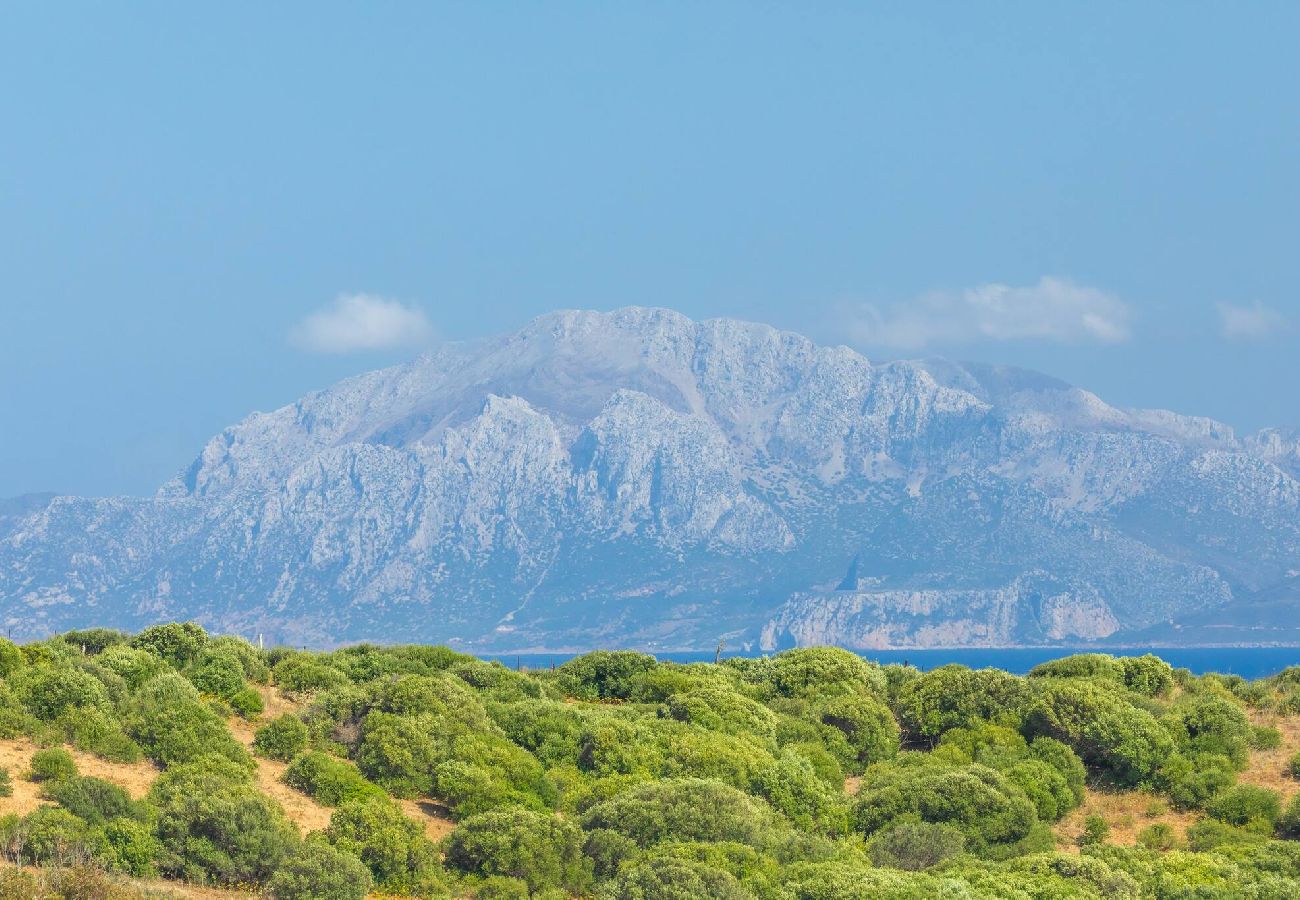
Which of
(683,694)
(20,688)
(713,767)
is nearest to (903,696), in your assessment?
(683,694)

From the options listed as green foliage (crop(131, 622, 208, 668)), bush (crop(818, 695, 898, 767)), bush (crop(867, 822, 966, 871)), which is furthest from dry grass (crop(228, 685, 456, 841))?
bush (crop(818, 695, 898, 767))

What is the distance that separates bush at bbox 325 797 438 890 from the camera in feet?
145

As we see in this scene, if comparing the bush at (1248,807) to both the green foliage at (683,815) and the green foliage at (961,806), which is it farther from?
the green foliage at (683,815)

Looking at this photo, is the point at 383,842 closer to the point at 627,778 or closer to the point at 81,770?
the point at 81,770

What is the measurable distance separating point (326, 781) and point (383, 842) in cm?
580

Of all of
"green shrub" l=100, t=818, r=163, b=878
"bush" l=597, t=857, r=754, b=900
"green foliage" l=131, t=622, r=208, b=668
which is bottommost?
"bush" l=597, t=857, r=754, b=900

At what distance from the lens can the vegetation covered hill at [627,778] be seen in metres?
42.3

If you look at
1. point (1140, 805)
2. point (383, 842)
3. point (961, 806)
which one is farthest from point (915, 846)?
point (383, 842)

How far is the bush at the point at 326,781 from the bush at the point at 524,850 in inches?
176

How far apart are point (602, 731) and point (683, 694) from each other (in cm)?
749

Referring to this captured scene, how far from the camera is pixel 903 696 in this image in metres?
65.2

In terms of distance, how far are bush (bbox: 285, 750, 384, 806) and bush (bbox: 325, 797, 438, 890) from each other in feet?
9.73

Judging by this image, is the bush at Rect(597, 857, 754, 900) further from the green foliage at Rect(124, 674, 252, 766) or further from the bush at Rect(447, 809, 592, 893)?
the green foliage at Rect(124, 674, 252, 766)

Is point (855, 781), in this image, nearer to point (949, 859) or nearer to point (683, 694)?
point (683, 694)
